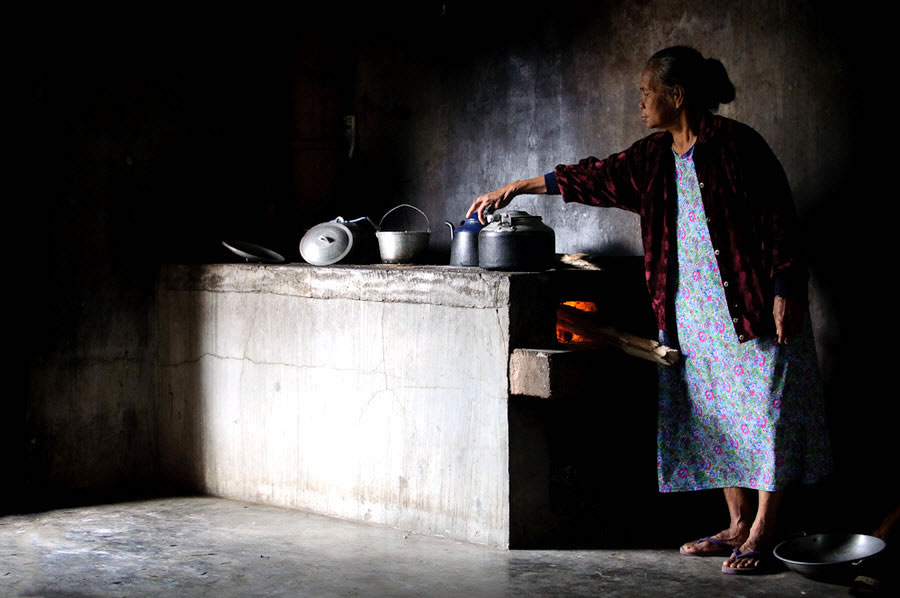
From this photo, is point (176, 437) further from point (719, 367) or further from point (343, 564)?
point (719, 367)

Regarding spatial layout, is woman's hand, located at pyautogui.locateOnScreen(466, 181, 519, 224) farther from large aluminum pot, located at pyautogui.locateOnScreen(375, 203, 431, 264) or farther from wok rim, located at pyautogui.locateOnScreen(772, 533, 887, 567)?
wok rim, located at pyautogui.locateOnScreen(772, 533, 887, 567)

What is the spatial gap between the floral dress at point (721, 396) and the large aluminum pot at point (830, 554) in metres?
0.23

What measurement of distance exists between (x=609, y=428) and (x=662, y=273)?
97 cm

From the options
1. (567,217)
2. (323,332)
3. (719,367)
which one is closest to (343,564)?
(323,332)

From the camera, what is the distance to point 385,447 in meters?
5.04

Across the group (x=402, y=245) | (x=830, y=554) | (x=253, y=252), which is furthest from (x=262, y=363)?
(x=830, y=554)

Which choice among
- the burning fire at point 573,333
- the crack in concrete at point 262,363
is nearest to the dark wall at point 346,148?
the crack in concrete at point 262,363

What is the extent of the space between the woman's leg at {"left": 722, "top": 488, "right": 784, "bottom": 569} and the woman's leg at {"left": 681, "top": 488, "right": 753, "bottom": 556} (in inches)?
5.7

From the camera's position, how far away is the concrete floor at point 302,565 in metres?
4.07

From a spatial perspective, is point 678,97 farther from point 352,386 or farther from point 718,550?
point 352,386

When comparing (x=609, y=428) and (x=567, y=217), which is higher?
(x=567, y=217)

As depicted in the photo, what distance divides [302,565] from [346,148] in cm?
290

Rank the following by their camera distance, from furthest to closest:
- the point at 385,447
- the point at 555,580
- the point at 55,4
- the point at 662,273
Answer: the point at 55,4
the point at 385,447
the point at 662,273
the point at 555,580

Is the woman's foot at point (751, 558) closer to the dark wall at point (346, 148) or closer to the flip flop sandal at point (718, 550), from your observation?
the flip flop sandal at point (718, 550)
